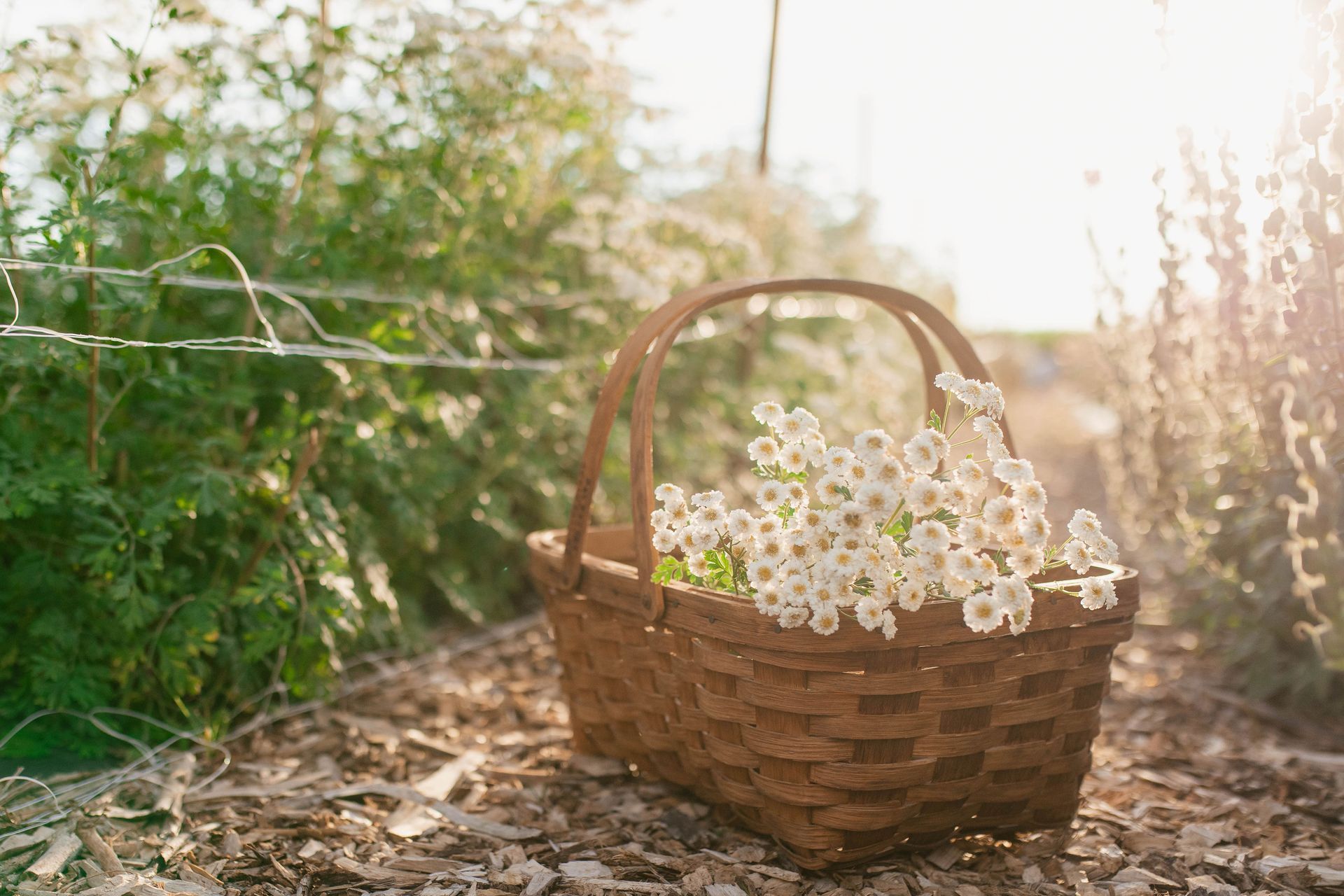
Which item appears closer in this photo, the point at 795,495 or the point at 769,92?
the point at 795,495

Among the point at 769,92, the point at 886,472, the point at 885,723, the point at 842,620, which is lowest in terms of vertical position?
the point at 885,723

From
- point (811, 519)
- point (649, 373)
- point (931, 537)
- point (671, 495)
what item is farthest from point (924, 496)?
point (649, 373)

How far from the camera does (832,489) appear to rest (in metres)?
1.44

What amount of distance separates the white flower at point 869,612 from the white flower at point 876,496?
13 centimetres

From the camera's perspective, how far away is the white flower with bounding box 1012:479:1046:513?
1337 mm

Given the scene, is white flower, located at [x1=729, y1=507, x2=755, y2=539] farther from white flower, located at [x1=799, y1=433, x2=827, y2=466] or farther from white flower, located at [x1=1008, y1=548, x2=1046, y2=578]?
white flower, located at [x1=1008, y1=548, x2=1046, y2=578]

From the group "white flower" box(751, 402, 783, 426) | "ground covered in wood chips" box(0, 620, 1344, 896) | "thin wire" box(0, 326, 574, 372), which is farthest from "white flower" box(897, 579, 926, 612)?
"thin wire" box(0, 326, 574, 372)

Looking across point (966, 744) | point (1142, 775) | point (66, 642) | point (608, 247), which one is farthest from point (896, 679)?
point (608, 247)

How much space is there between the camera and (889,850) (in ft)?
5.13

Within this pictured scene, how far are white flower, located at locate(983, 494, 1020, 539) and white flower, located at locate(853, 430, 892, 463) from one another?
0.16 meters

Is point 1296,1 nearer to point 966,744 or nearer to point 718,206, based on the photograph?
point 966,744

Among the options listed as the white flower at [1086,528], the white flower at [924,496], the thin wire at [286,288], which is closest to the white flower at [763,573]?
the white flower at [924,496]

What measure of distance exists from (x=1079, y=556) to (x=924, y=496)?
26 cm

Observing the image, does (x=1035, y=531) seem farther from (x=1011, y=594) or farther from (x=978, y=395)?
(x=978, y=395)
